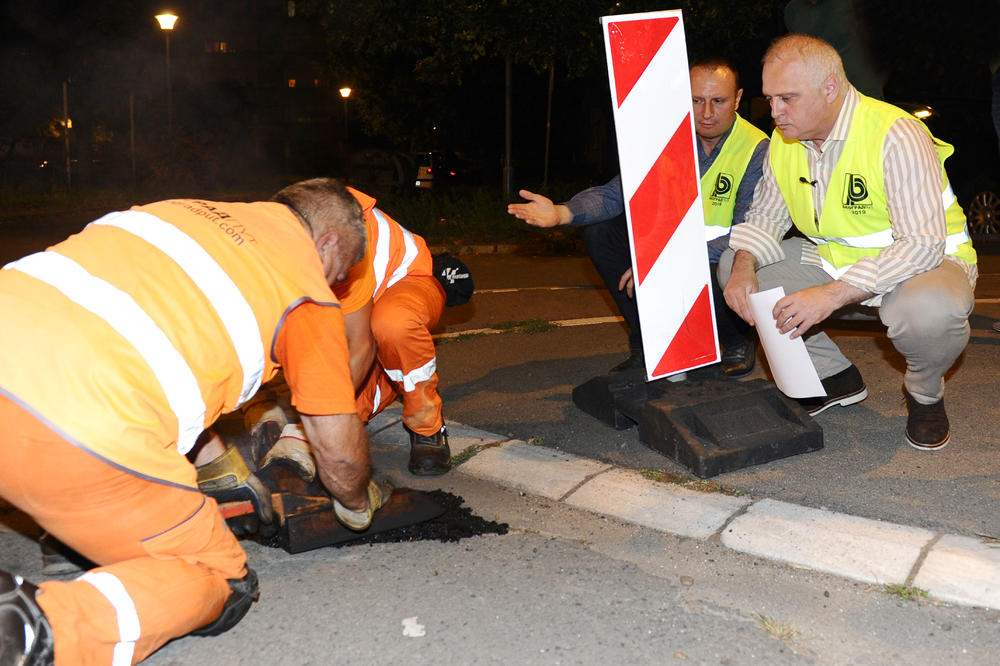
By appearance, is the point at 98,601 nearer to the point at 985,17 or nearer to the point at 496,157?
the point at 985,17

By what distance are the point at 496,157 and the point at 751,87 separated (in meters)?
11.8

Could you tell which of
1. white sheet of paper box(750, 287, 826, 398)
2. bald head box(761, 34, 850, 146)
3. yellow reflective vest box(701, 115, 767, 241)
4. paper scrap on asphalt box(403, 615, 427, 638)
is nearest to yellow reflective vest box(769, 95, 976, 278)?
bald head box(761, 34, 850, 146)

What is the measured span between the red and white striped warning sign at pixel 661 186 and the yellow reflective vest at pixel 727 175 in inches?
21.4

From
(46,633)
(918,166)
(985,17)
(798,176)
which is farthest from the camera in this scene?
(985,17)

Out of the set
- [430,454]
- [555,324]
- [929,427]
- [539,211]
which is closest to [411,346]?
[430,454]

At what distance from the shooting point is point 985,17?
1163 centimetres

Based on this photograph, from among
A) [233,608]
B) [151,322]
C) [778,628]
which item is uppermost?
[151,322]

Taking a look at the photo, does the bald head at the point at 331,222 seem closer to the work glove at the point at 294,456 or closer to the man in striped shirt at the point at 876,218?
the work glove at the point at 294,456

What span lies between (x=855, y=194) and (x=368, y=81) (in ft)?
67.1

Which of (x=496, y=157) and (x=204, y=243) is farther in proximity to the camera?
(x=496, y=157)

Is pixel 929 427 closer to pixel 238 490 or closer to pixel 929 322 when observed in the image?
pixel 929 322

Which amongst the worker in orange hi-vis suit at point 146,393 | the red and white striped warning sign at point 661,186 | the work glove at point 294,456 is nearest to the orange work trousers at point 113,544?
the worker in orange hi-vis suit at point 146,393

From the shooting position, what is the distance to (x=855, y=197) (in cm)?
368

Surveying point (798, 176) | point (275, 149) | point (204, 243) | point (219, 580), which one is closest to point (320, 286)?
point (204, 243)
